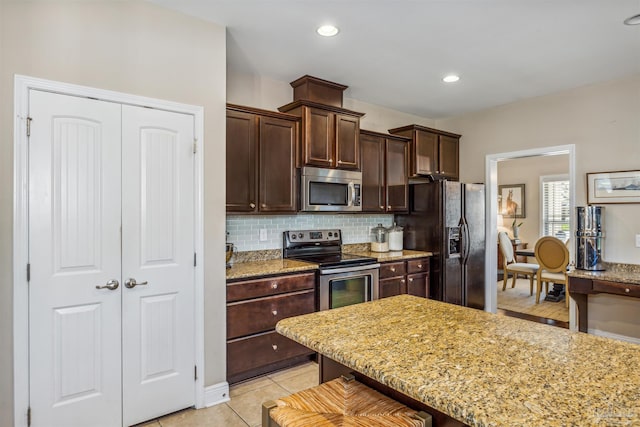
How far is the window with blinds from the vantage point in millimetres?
7102

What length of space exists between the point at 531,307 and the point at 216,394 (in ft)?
14.7

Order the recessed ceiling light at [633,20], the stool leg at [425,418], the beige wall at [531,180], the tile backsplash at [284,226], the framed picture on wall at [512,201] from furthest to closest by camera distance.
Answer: the framed picture on wall at [512,201]
the beige wall at [531,180]
the tile backsplash at [284,226]
the recessed ceiling light at [633,20]
the stool leg at [425,418]

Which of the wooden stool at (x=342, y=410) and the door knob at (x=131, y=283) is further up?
the door knob at (x=131, y=283)

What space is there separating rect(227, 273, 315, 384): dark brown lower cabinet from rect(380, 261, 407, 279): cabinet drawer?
92 cm

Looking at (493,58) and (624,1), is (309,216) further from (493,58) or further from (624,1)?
(624,1)

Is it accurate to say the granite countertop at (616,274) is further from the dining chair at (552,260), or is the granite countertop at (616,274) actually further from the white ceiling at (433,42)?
the white ceiling at (433,42)

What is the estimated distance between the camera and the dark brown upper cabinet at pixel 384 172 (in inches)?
162

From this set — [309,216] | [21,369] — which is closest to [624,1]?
[309,216]

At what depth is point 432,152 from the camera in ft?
15.5

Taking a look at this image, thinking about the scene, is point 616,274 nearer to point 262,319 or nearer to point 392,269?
point 392,269

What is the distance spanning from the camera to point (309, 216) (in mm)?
3971

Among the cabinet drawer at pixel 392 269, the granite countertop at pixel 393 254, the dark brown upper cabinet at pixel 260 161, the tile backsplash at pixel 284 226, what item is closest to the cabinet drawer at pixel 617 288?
the granite countertop at pixel 393 254

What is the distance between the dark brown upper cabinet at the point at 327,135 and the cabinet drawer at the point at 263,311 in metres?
1.25

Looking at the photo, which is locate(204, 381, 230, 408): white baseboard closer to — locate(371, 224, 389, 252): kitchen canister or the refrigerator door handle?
locate(371, 224, 389, 252): kitchen canister
